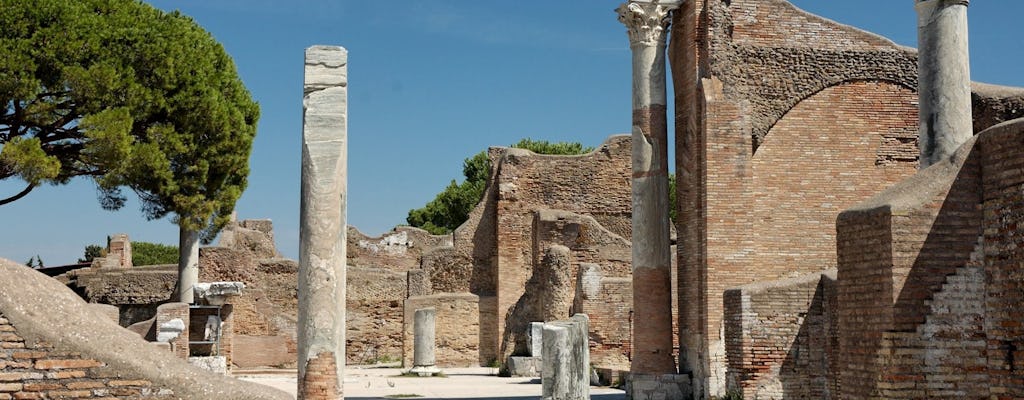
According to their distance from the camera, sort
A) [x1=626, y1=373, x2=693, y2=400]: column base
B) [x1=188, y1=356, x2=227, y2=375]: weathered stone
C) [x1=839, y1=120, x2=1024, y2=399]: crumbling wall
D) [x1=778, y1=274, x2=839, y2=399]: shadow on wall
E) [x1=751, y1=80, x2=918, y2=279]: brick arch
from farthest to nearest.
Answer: [x1=188, y1=356, x2=227, y2=375]: weathered stone → [x1=751, y1=80, x2=918, y2=279]: brick arch → [x1=626, y1=373, x2=693, y2=400]: column base → [x1=778, y1=274, x2=839, y2=399]: shadow on wall → [x1=839, y1=120, x2=1024, y2=399]: crumbling wall

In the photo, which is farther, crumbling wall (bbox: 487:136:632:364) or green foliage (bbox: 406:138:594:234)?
green foliage (bbox: 406:138:594:234)

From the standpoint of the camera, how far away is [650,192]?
17.7 meters

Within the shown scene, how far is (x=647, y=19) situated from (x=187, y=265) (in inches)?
504

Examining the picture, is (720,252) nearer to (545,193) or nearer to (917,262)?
(917,262)

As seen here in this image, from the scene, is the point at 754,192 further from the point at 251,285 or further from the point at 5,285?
the point at 251,285

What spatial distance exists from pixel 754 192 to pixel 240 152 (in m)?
13.2

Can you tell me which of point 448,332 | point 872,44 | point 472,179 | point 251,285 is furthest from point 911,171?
point 472,179

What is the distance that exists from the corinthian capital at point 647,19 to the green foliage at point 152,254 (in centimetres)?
3905

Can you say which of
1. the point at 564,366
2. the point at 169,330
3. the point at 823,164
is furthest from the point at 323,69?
the point at 169,330

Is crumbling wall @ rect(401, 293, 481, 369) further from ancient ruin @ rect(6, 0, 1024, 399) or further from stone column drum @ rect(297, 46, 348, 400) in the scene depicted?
stone column drum @ rect(297, 46, 348, 400)

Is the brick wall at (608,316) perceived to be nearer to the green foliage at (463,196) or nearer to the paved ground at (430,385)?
the paved ground at (430,385)

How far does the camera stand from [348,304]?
97.5 feet

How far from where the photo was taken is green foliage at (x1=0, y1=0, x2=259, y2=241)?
2212 cm

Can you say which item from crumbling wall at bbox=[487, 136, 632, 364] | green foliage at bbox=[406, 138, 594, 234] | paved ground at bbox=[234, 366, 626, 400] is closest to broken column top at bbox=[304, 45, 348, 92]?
paved ground at bbox=[234, 366, 626, 400]
